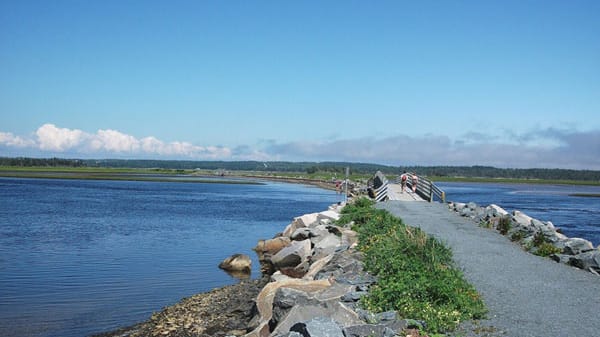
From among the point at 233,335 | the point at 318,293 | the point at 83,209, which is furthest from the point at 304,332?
the point at 83,209

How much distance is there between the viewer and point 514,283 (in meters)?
10.9

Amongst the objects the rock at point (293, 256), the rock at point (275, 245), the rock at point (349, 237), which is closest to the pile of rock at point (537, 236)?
the rock at point (349, 237)

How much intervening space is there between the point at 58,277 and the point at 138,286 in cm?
295

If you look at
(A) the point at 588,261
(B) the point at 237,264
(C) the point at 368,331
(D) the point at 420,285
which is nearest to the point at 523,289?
(D) the point at 420,285

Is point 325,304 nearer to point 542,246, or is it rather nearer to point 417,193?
point 542,246

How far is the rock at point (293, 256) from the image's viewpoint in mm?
18391

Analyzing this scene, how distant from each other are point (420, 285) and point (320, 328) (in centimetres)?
244

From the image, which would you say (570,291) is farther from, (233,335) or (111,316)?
(111,316)

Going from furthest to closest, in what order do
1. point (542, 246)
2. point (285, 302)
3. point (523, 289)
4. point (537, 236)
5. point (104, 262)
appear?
1. point (104, 262)
2. point (537, 236)
3. point (542, 246)
4. point (523, 289)
5. point (285, 302)

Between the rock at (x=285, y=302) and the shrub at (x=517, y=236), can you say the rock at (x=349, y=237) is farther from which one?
the rock at (x=285, y=302)

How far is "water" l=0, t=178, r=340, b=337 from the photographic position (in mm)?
13523

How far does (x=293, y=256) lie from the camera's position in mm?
18469

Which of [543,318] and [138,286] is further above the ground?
[543,318]

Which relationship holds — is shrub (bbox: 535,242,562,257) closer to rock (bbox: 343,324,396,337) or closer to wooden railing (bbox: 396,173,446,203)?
rock (bbox: 343,324,396,337)
